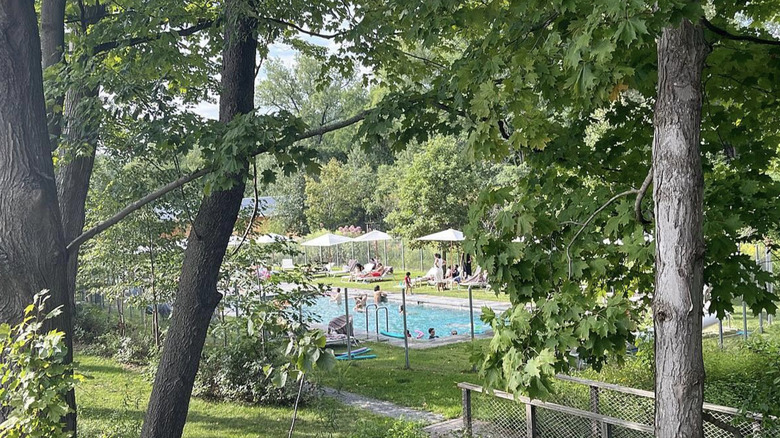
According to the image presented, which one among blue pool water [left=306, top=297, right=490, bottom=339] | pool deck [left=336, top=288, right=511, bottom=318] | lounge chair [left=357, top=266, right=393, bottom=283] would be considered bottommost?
blue pool water [left=306, top=297, right=490, bottom=339]

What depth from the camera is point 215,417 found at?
797 cm

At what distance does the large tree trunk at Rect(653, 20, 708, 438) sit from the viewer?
234cm

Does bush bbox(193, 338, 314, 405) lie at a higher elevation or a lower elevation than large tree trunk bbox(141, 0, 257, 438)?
lower

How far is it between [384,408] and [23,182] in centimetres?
553

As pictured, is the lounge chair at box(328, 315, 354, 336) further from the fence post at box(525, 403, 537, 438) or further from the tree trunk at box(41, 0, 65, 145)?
the tree trunk at box(41, 0, 65, 145)

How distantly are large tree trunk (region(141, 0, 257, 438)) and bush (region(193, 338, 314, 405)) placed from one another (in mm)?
2953

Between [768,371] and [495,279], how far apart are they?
3883 mm

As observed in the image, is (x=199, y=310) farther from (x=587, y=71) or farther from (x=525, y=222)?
(x=587, y=71)

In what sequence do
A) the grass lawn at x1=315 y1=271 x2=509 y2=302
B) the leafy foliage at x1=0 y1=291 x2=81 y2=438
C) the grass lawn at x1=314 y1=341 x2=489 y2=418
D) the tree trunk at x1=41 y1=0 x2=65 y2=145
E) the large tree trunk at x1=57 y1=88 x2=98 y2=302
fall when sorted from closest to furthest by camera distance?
1. the leafy foliage at x1=0 y1=291 x2=81 y2=438
2. the tree trunk at x1=41 y1=0 x2=65 y2=145
3. the large tree trunk at x1=57 y1=88 x2=98 y2=302
4. the grass lawn at x1=314 y1=341 x2=489 y2=418
5. the grass lawn at x1=315 y1=271 x2=509 y2=302

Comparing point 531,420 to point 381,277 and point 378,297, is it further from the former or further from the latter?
point 381,277

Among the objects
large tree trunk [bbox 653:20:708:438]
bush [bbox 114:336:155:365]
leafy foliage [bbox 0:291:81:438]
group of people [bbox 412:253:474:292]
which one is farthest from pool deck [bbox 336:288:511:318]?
large tree trunk [bbox 653:20:708:438]

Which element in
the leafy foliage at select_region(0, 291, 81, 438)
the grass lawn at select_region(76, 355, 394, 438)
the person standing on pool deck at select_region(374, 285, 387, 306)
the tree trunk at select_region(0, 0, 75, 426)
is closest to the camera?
the leafy foliage at select_region(0, 291, 81, 438)

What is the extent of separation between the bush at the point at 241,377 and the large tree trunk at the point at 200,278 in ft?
9.69

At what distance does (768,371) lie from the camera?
223 inches
